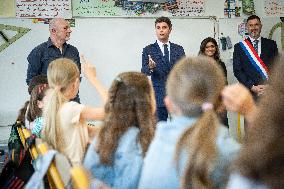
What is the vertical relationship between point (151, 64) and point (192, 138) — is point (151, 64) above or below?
above

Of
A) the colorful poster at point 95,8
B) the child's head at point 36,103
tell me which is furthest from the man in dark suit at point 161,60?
the child's head at point 36,103

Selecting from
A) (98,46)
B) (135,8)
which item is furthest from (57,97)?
(135,8)

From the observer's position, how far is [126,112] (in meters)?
1.73

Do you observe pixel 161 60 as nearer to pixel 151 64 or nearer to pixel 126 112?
pixel 151 64

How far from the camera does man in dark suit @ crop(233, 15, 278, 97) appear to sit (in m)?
4.65

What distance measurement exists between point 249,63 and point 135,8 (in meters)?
1.53

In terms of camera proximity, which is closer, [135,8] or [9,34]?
[9,34]

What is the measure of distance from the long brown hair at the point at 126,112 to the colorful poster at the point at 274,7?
440 centimetres

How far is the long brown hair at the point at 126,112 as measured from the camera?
1.67 m

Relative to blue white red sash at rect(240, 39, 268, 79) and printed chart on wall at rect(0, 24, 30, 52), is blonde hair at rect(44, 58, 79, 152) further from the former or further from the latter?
blue white red sash at rect(240, 39, 268, 79)

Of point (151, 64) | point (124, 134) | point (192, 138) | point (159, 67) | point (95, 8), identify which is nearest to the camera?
point (192, 138)

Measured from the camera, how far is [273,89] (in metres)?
0.60

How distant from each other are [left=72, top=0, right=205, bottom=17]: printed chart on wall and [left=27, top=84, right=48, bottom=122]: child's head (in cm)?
252

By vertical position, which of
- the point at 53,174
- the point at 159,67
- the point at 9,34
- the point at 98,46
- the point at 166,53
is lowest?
the point at 53,174
